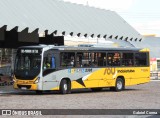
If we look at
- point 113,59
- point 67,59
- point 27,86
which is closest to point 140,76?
point 113,59

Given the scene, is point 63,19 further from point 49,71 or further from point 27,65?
point 49,71

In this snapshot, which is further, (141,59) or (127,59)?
(141,59)

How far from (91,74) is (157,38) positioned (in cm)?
6423

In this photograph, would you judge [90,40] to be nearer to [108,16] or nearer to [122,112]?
[108,16]

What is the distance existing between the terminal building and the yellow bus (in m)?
2.37

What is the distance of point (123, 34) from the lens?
37.1m

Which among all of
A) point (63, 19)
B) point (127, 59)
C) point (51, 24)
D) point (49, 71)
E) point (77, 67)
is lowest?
point (49, 71)

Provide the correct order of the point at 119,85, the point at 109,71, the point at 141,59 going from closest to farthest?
the point at 109,71 → the point at 119,85 → the point at 141,59

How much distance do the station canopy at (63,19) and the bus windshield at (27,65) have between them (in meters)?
1.88

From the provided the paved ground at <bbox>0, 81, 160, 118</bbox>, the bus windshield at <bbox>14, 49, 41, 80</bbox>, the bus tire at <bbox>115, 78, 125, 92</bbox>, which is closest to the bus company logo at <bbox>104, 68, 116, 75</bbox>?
the bus tire at <bbox>115, 78, 125, 92</bbox>

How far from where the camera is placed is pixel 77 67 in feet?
89.5

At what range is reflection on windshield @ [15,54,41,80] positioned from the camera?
84.2ft

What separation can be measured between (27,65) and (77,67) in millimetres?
2851

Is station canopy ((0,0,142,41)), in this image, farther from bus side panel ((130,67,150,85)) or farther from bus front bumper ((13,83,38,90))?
bus side panel ((130,67,150,85))
